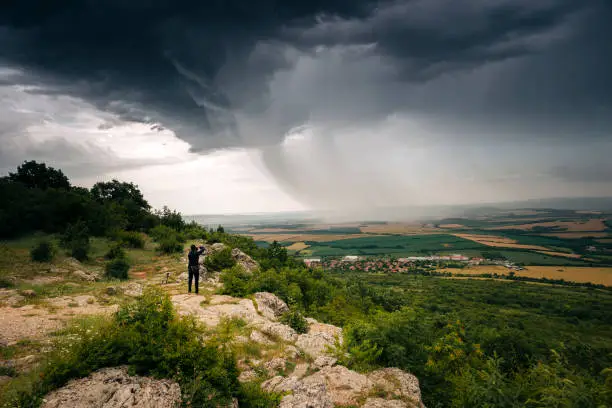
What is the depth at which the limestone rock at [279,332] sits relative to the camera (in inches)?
396

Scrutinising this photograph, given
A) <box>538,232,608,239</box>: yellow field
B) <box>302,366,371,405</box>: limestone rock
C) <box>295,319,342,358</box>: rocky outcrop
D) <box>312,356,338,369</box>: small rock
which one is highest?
<box>302,366,371,405</box>: limestone rock

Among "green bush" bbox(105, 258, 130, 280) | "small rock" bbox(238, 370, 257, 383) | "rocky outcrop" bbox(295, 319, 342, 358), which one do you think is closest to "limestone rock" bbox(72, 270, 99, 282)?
"green bush" bbox(105, 258, 130, 280)

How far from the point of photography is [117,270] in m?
17.6

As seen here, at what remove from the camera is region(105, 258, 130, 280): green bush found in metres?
17.3

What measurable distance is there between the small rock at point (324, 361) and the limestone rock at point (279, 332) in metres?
1.87

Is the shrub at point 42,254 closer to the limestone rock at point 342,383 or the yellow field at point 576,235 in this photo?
the limestone rock at point 342,383

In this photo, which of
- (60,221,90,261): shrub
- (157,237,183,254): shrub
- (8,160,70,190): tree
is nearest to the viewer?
(60,221,90,261): shrub

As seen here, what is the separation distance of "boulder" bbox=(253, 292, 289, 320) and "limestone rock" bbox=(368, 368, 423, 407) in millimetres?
6613

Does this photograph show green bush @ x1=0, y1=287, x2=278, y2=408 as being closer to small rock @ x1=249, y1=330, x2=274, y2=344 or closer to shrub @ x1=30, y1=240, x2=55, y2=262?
small rock @ x1=249, y1=330, x2=274, y2=344

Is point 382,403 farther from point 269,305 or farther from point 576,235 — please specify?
point 576,235

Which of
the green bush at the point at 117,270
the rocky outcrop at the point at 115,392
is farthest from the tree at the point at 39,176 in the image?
the rocky outcrop at the point at 115,392

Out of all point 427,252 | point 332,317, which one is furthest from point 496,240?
point 332,317

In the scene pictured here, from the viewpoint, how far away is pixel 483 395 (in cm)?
626

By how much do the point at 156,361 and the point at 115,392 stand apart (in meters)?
0.90
